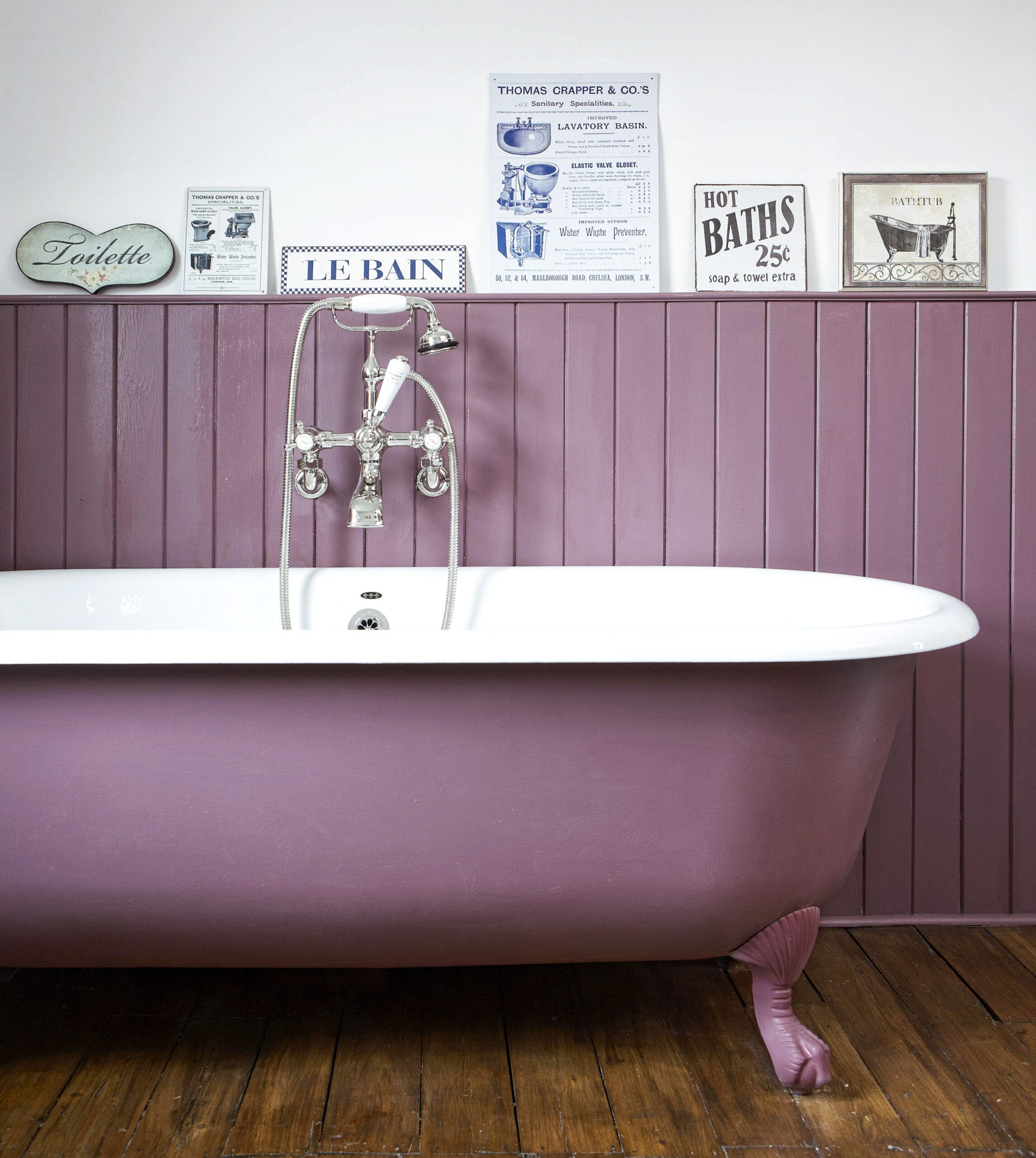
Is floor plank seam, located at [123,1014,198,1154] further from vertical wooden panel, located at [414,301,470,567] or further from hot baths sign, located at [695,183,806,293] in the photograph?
hot baths sign, located at [695,183,806,293]

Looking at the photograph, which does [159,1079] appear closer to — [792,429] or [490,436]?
[490,436]

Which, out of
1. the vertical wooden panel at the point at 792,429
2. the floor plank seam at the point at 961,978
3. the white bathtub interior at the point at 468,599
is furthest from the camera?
the vertical wooden panel at the point at 792,429

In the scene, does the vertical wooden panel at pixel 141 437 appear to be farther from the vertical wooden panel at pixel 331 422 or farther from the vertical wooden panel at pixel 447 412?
the vertical wooden panel at pixel 447 412

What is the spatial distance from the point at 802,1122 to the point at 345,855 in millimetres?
655

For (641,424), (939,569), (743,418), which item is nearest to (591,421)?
(641,424)

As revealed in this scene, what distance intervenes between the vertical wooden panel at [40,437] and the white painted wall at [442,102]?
0.45ft

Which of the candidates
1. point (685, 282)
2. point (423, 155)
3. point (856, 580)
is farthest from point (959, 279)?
point (423, 155)

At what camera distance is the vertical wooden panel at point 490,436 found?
5.50 ft

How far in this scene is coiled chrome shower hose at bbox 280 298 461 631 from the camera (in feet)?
4.95

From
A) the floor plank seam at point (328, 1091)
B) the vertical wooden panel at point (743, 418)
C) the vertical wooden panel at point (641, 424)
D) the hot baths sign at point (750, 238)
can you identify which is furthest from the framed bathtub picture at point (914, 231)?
the floor plank seam at point (328, 1091)

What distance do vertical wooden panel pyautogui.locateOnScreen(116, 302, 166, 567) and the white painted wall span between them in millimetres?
135

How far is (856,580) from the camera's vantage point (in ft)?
4.57

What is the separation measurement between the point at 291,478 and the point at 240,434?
19cm

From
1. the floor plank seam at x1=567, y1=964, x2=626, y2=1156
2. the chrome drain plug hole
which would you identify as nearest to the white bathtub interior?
the chrome drain plug hole
